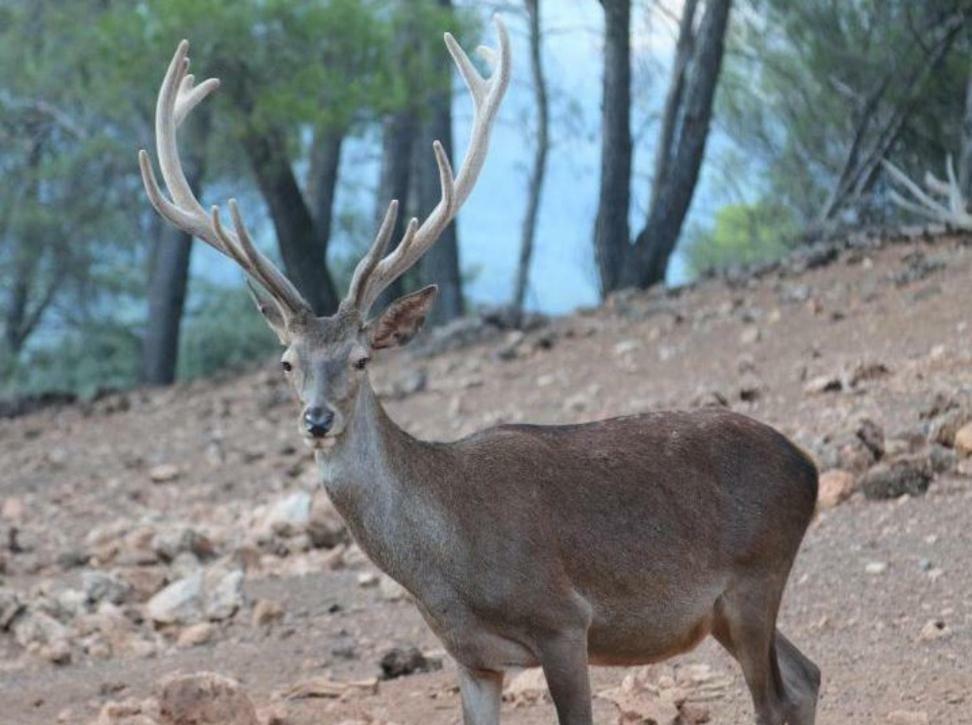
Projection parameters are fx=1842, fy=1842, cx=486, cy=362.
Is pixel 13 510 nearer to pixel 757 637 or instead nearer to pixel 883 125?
pixel 757 637

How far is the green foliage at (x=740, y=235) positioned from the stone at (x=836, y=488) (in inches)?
646

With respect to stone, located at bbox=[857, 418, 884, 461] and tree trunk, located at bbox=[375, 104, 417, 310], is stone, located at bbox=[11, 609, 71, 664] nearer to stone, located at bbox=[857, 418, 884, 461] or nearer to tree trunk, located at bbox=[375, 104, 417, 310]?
stone, located at bbox=[857, 418, 884, 461]

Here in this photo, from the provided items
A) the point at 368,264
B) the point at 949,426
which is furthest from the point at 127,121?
the point at 368,264

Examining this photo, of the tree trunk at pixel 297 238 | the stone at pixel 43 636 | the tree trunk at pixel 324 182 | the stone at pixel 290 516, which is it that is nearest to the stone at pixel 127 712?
the stone at pixel 43 636

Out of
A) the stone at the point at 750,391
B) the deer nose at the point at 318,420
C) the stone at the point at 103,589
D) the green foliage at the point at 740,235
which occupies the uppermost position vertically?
the green foliage at the point at 740,235

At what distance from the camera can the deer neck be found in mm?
6125

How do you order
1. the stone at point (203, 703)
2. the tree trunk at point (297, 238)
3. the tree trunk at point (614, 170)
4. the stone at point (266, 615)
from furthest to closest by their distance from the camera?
the tree trunk at point (297, 238), the tree trunk at point (614, 170), the stone at point (266, 615), the stone at point (203, 703)

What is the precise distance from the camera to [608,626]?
6312 mm

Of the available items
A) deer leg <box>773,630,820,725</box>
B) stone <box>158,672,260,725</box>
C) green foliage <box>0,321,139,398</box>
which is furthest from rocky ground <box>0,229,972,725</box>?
green foliage <box>0,321,139,398</box>

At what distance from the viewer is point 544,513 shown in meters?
6.30

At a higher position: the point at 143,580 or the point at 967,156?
the point at 967,156

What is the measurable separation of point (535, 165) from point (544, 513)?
23.2 meters

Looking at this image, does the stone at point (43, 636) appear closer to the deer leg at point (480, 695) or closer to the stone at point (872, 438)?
the deer leg at point (480, 695)

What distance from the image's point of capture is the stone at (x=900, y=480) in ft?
30.8
